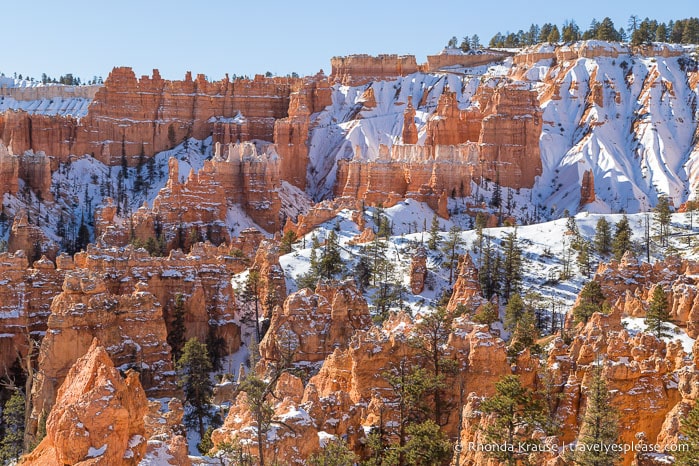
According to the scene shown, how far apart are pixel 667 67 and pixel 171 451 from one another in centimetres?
14669

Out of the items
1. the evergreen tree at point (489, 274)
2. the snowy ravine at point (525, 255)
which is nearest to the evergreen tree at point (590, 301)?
the snowy ravine at point (525, 255)

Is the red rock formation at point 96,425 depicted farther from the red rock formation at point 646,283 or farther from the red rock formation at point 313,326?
the red rock formation at point 646,283

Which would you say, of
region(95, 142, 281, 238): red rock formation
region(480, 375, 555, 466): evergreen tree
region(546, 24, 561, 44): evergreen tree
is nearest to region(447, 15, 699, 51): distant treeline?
region(546, 24, 561, 44): evergreen tree

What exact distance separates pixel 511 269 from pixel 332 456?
47421mm

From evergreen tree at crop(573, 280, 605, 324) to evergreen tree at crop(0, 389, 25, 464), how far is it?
32547mm

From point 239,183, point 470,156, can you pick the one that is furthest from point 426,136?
point 239,183

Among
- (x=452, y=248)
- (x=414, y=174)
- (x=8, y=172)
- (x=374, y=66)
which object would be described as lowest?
(x=452, y=248)

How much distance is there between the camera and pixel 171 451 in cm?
2786

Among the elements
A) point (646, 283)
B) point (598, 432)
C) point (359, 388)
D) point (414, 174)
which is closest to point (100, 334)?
point (359, 388)

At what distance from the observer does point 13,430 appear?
50.1m

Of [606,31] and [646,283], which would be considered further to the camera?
[606,31]

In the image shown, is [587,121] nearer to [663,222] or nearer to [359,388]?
[663,222]

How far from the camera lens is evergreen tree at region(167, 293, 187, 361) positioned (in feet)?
216

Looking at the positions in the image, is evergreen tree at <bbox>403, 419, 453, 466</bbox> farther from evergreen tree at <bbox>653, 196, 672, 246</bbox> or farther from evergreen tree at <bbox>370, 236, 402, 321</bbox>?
evergreen tree at <bbox>653, 196, 672, 246</bbox>
